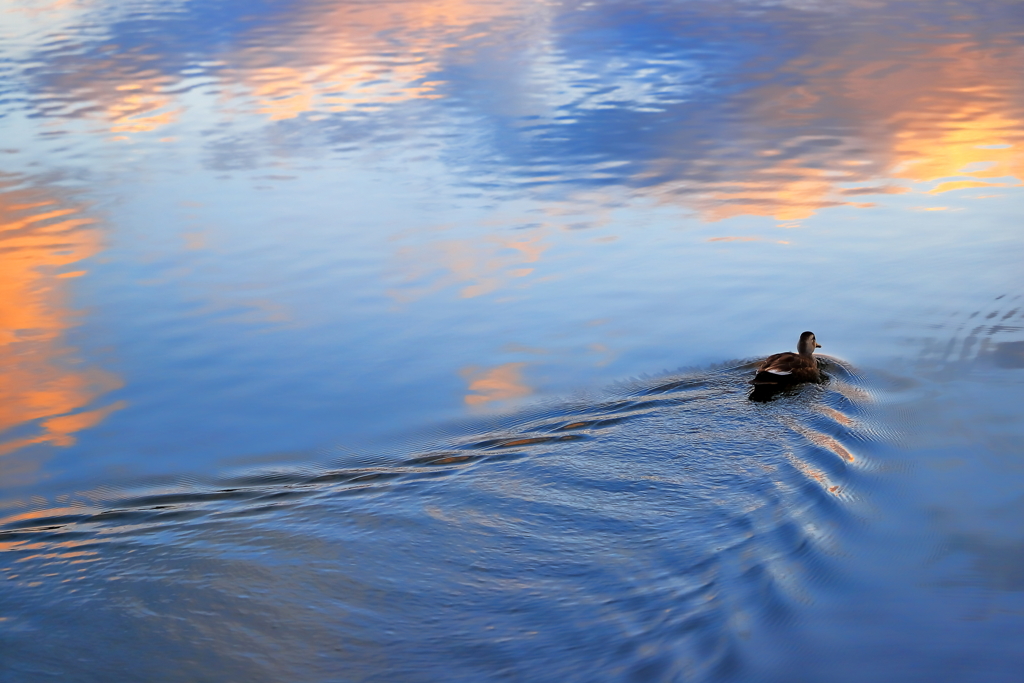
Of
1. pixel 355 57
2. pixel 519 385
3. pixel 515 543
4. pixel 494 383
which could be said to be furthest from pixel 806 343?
pixel 355 57

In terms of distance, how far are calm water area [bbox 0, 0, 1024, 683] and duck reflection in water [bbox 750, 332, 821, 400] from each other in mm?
172

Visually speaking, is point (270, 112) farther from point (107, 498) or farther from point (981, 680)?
point (981, 680)

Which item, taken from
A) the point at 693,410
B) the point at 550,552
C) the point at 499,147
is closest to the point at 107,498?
the point at 550,552

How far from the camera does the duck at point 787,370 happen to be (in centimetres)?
730

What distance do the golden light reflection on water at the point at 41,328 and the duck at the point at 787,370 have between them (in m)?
4.84

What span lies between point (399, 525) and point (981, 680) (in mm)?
3104

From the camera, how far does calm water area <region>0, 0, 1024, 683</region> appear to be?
16.5ft

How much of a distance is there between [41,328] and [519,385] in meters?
4.57

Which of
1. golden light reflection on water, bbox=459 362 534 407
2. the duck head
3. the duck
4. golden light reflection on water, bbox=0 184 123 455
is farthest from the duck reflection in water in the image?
golden light reflection on water, bbox=0 184 123 455

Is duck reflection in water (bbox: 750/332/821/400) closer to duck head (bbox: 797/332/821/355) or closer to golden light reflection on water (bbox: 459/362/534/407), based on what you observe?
duck head (bbox: 797/332/821/355)

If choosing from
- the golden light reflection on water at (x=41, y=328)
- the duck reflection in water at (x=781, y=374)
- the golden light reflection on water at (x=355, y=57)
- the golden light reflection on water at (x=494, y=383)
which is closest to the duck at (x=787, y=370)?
the duck reflection in water at (x=781, y=374)

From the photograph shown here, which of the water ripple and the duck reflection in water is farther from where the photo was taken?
the duck reflection in water

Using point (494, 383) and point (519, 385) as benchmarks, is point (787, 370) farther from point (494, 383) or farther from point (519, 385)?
point (494, 383)

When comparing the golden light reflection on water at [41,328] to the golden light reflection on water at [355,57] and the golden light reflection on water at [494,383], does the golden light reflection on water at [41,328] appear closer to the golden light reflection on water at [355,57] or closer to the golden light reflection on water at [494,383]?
the golden light reflection on water at [494,383]
